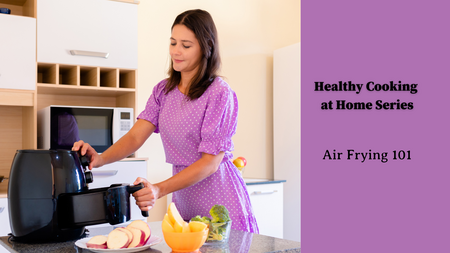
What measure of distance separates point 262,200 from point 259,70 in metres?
1.11

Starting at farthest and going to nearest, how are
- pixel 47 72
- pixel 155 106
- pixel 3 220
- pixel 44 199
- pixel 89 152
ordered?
pixel 47 72
pixel 3 220
pixel 155 106
pixel 89 152
pixel 44 199

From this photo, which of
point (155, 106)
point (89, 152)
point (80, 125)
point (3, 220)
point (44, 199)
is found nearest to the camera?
point (44, 199)

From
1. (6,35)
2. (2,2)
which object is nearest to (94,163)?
(6,35)

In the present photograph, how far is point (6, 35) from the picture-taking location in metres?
2.17

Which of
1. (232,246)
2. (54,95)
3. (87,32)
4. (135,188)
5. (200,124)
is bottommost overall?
(232,246)

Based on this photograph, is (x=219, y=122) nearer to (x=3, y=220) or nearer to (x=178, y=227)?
(x=178, y=227)

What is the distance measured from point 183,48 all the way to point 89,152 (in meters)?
0.40

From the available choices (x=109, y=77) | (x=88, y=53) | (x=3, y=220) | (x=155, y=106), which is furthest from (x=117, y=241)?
(x=109, y=77)

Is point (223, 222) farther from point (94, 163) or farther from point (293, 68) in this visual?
point (293, 68)

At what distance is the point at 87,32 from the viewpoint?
234cm

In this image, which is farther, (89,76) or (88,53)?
(89,76)

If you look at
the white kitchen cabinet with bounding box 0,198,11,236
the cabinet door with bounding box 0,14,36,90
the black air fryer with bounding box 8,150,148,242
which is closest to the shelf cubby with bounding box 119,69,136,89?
the cabinet door with bounding box 0,14,36,90

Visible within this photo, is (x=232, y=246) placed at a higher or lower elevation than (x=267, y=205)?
higher
